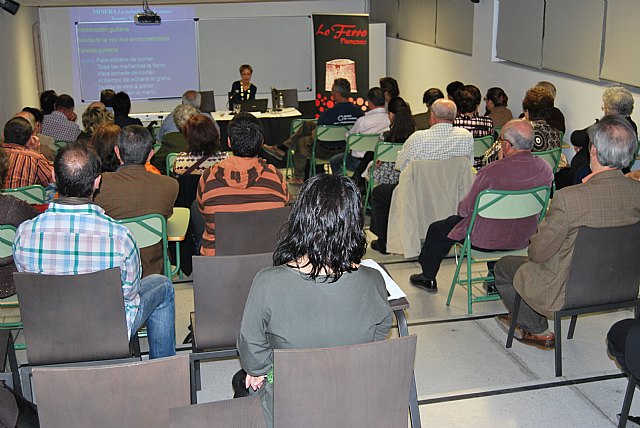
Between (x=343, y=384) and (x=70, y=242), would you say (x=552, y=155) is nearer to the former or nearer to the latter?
(x=70, y=242)

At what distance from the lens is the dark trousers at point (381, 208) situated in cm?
552

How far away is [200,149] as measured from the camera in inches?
196

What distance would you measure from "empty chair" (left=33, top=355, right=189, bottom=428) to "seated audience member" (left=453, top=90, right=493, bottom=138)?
449 centimetres

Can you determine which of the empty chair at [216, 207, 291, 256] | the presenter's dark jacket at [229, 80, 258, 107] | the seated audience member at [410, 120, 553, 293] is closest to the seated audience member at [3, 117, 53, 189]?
the empty chair at [216, 207, 291, 256]

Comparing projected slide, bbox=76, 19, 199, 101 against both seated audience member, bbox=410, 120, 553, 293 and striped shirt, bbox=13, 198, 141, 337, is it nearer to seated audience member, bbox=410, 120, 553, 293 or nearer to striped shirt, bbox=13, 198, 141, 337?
seated audience member, bbox=410, 120, 553, 293

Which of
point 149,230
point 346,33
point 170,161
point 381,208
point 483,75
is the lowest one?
point 381,208

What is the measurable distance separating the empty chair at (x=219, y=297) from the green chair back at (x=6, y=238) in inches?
38.0

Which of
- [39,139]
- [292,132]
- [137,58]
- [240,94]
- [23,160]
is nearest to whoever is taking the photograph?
[23,160]

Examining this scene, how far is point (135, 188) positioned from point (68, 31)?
28.0 feet

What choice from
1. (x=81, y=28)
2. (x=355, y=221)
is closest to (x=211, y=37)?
(x=81, y=28)

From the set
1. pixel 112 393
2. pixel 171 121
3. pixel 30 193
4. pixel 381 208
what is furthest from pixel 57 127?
pixel 112 393

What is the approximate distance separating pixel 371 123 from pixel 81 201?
425cm

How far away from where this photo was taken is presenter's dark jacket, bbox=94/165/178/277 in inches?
152

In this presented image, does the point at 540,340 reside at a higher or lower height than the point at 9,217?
lower
